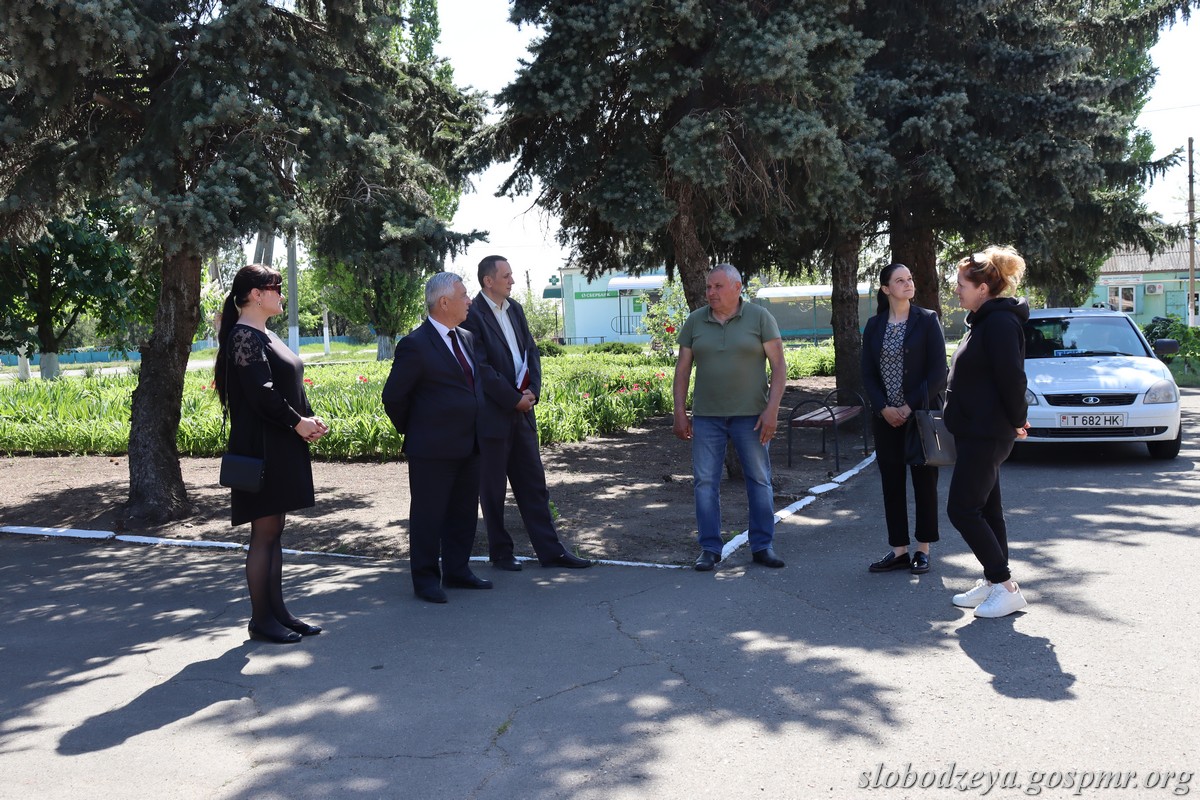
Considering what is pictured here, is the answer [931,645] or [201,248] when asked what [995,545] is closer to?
[931,645]

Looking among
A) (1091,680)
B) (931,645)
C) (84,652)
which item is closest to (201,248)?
(84,652)

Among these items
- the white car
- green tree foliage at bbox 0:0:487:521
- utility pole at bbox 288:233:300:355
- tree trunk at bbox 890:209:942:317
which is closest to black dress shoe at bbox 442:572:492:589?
green tree foliage at bbox 0:0:487:521

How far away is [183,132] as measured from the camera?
24.7ft

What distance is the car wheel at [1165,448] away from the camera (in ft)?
35.0

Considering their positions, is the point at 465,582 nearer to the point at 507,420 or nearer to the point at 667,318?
the point at 507,420

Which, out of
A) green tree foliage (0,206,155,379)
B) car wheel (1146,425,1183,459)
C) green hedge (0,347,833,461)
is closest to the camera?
car wheel (1146,425,1183,459)

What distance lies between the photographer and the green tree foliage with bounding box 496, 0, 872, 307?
966 centimetres

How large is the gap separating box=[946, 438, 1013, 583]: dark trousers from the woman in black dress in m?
3.22

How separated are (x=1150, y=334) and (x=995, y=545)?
2540 cm

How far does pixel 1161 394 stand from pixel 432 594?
26.2 feet

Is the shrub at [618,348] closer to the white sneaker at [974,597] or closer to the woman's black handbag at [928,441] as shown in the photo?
the woman's black handbag at [928,441]

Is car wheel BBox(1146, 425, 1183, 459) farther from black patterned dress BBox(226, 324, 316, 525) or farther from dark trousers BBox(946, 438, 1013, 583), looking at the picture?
black patterned dress BBox(226, 324, 316, 525)

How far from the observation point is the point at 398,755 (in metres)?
3.81

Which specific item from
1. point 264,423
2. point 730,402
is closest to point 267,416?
point 264,423
